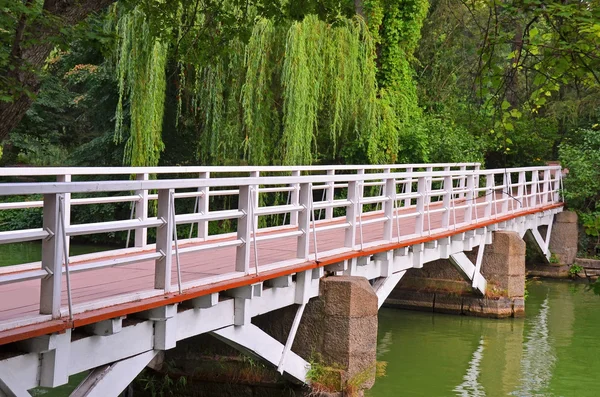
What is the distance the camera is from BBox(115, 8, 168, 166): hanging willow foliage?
20328 mm

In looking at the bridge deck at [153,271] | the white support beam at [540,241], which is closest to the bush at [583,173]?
the white support beam at [540,241]

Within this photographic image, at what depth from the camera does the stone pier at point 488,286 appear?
64.0ft

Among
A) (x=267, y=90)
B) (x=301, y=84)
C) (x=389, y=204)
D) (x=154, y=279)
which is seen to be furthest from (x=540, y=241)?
(x=154, y=279)

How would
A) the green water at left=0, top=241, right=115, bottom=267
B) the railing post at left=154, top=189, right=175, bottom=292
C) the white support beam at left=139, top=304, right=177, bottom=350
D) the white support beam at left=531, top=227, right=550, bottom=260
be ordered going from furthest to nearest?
the green water at left=0, top=241, right=115, bottom=267 < the white support beam at left=531, top=227, right=550, bottom=260 < the white support beam at left=139, top=304, right=177, bottom=350 < the railing post at left=154, top=189, right=175, bottom=292

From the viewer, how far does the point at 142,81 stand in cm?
2073

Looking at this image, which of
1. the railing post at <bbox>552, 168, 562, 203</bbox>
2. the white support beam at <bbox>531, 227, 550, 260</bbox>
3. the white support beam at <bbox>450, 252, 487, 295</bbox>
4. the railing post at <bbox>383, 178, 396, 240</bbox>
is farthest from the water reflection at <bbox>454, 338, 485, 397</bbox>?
the railing post at <bbox>552, 168, 562, 203</bbox>

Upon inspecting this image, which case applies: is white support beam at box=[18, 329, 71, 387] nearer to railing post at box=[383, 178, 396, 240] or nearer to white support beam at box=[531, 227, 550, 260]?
railing post at box=[383, 178, 396, 240]

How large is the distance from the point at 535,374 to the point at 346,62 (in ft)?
31.4

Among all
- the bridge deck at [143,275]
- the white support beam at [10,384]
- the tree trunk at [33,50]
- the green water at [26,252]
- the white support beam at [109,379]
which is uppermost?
the tree trunk at [33,50]

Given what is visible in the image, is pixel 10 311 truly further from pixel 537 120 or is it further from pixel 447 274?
pixel 537 120

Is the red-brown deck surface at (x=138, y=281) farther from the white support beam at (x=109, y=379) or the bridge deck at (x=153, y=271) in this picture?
the white support beam at (x=109, y=379)

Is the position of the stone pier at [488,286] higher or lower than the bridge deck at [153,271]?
lower

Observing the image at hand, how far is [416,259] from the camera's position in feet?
48.0

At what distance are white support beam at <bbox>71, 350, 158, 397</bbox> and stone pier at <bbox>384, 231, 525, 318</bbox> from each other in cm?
1236
